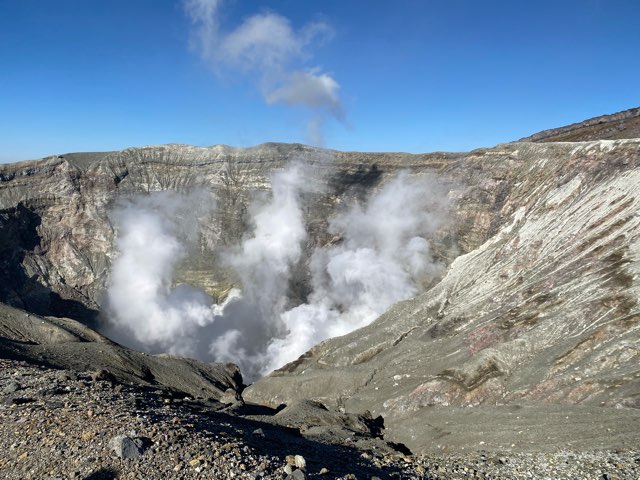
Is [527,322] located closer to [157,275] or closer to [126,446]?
[126,446]

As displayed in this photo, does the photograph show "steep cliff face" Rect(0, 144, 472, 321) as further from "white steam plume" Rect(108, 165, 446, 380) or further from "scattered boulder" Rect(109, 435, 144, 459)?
"scattered boulder" Rect(109, 435, 144, 459)

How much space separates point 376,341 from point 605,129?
67.7m

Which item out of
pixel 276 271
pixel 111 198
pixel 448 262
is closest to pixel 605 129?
pixel 448 262

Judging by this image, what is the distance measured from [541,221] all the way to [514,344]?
22.2 meters

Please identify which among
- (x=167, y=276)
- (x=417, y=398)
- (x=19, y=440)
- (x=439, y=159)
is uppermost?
(x=439, y=159)

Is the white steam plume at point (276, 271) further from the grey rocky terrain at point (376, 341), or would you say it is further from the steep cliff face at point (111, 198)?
the grey rocky terrain at point (376, 341)

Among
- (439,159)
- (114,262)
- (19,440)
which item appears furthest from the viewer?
(114,262)

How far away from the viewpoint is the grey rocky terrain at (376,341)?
53.1 feet

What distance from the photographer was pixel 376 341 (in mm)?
52219

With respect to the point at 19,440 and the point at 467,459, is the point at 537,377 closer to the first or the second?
the point at 467,459

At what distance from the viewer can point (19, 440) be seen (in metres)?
13.8

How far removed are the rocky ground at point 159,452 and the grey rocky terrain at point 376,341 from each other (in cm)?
8

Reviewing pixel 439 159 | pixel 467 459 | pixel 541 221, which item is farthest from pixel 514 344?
pixel 439 159

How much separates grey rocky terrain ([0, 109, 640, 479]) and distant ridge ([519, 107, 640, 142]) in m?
1.42
